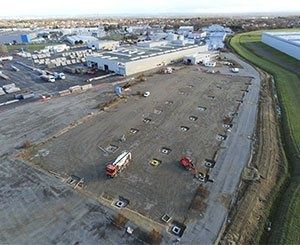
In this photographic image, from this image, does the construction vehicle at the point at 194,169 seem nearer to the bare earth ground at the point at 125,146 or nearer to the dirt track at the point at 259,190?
the bare earth ground at the point at 125,146

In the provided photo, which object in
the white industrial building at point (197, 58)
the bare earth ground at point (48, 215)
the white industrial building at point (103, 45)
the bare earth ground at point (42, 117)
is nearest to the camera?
the bare earth ground at point (48, 215)

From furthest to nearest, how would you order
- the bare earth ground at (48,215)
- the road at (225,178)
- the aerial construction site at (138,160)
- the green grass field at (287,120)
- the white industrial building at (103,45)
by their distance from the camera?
the white industrial building at (103,45), the aerial construction site at (138,160), the green grass field at (287,120), the road at (225,178), the bare earth ground at (48,215)

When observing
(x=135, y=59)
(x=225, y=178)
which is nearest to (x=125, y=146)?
(x=225, y=178)

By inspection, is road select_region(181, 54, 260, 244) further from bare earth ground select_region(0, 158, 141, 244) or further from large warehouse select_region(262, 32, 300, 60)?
large warehouse select_region(262, 32, 300, 60)

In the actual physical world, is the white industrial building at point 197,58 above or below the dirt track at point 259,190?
below

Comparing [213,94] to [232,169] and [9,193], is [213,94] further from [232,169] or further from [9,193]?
[9,193]

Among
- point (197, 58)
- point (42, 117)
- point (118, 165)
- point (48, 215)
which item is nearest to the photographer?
point (48, 215)

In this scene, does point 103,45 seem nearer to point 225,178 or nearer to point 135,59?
point 135,59

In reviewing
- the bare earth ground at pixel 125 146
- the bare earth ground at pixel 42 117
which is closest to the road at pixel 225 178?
the bare earth ground at pixel 125 146
